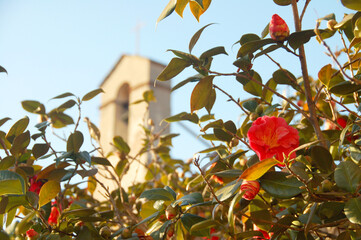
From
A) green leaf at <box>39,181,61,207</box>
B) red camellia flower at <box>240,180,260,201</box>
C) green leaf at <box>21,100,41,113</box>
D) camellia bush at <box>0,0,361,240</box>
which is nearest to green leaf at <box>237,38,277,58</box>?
camellia bush at <box>0,0,361,240</box>

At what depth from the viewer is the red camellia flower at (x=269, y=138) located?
81 centimetres

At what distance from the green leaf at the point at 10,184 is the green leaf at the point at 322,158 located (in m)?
0.58

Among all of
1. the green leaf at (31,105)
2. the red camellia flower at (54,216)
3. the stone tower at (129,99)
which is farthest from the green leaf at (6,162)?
the stone tower at (129,99)

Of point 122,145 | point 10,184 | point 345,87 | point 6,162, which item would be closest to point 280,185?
point 345,87

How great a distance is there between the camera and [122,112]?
17.4 feet

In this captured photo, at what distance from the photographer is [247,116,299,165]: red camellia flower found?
0.81m

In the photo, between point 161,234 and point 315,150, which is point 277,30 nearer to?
point 315,150

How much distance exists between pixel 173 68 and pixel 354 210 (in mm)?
429

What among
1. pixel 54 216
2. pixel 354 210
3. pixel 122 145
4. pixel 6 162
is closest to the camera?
pixel 354 210

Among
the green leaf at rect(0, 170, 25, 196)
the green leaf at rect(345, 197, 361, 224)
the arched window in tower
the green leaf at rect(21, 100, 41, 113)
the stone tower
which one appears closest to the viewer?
the green leaf at rect(345, 197, 361, 224)

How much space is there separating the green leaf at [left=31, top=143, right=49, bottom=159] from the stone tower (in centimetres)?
306

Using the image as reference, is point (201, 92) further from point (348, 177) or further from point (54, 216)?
point (54, 216)

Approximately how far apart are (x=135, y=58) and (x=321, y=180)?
4.71m

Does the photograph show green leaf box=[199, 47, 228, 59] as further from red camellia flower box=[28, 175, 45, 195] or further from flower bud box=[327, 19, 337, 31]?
red camellia flower box=[28, 175, 45, 195]
